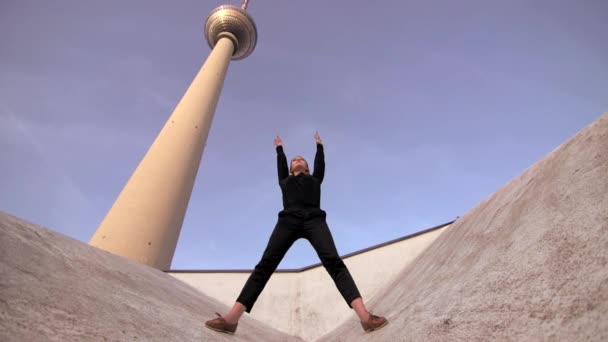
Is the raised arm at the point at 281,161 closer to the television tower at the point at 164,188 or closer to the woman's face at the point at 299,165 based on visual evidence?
the woman's face at the point at 299,165

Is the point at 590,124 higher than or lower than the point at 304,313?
higher

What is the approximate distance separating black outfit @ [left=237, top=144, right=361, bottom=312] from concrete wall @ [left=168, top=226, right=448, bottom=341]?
16.9 feet

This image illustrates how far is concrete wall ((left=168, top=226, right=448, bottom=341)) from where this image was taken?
26.8ft

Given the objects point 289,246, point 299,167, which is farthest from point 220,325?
point 299,167

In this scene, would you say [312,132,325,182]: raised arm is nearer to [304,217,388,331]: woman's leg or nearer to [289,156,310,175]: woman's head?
[289,156,310,175]: woman's head

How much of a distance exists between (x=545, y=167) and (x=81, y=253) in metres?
4.65

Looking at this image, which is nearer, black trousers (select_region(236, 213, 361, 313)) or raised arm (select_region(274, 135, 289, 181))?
black trousers (select_region(236, 213, 361, 313))

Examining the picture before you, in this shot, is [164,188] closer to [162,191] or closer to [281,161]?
[162,191]

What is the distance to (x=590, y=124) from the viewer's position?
260 centimetres

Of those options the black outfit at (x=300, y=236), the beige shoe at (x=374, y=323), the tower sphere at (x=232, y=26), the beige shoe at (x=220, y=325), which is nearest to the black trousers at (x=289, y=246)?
the black outfit at (x=300, y=236)

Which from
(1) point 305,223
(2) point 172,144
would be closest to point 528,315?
(1) point 305,223

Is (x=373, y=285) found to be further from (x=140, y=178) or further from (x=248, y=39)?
(x=248, y=39)

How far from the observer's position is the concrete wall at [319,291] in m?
8.16

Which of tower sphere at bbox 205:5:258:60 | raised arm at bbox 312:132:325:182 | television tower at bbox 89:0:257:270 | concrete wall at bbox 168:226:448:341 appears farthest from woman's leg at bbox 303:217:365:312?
tower sphere at bbox 205:5:258:60
